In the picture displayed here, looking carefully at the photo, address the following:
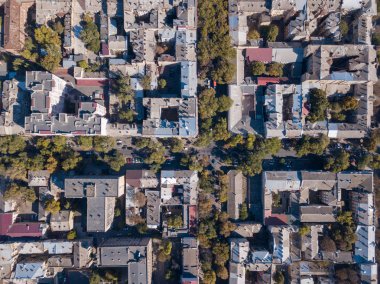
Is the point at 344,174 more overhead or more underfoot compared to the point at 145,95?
more underfoot

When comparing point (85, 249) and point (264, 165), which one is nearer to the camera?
point (85, 249)

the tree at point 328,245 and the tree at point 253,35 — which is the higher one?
the tree at point 253,35

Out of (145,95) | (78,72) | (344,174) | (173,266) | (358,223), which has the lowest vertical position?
(173,266)

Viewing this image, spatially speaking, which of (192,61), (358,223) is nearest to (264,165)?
(358,223)

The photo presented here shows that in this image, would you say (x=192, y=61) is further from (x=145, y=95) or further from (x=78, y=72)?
(x=78, y=72)

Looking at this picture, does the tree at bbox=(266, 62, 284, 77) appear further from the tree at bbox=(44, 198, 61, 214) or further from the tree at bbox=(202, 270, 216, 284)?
the tree at bbox=(44, 198, 61, 214)

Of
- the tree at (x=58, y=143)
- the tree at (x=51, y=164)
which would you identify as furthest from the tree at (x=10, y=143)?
the tree at (x=51, y=164)

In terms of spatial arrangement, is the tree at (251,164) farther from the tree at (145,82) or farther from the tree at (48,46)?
the tree at (48,46)

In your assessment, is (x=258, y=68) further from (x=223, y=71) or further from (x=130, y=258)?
(x=130, y=258)
